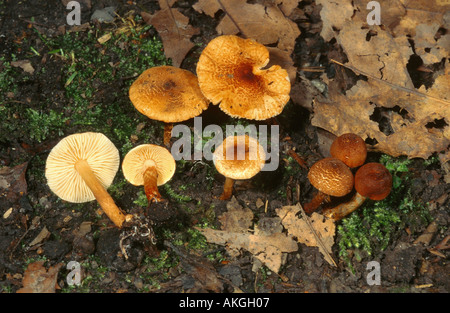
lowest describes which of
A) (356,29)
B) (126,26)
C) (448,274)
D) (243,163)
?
(448,274)

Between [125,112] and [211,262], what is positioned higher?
[125,112]

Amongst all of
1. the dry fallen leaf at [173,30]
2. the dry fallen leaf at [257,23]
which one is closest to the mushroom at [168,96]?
the dry fallen leaf at [173,30]

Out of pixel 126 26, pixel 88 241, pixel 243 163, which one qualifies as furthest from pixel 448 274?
pixel 126 26

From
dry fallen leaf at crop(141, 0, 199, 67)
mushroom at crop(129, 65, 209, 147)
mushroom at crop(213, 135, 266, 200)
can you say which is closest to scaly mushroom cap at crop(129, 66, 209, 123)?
mushroom at crop(129, 65, 209, 147)

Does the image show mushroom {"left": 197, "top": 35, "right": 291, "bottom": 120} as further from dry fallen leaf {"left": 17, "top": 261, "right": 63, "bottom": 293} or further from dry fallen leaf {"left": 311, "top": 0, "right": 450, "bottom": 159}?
dry fallen leaf {"left": 17, "top": 261, "right": 63, "bottom": 293}

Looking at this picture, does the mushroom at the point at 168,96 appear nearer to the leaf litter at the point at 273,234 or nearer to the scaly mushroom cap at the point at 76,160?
the scaly mushroom cap at the point at 76,160

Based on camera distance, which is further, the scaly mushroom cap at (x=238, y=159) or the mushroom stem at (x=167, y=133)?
the mushroom stem at (x=167, y=133)

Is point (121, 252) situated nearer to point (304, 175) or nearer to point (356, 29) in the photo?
point (304, 175)
